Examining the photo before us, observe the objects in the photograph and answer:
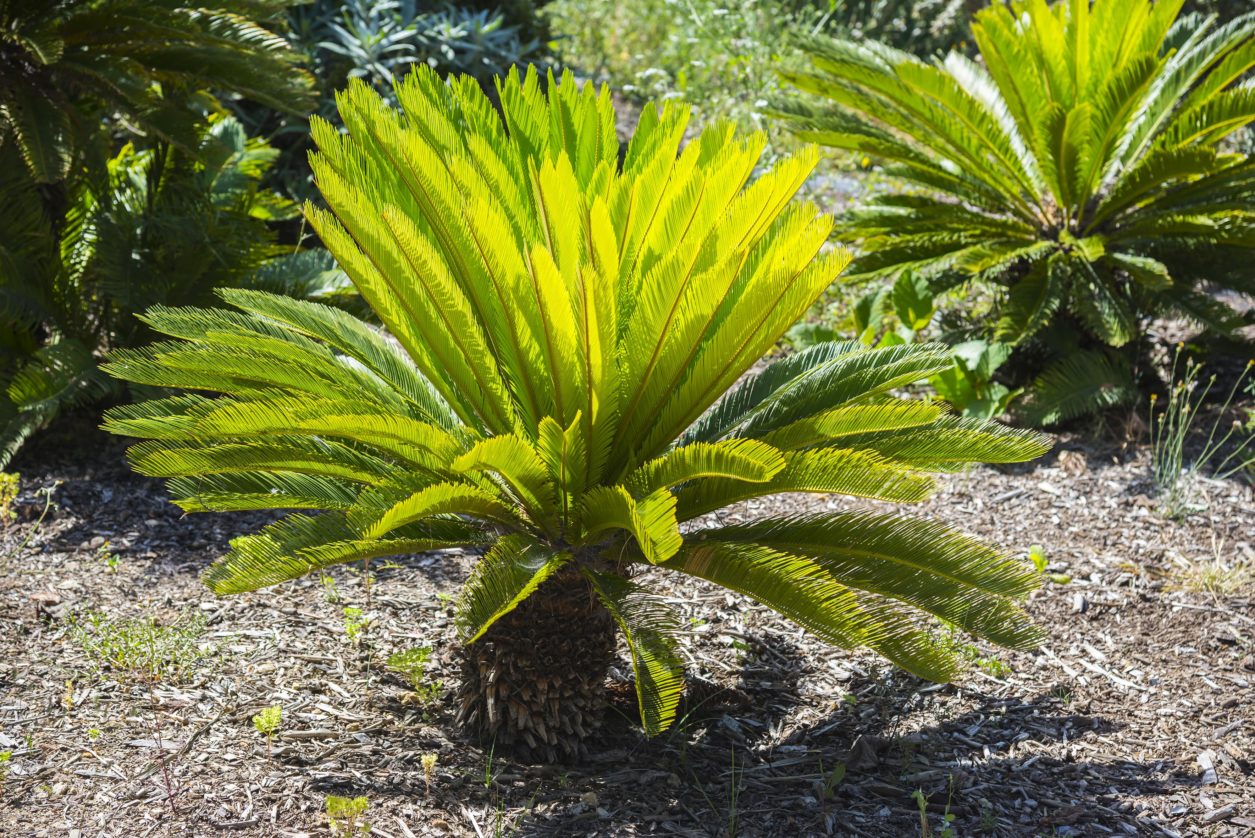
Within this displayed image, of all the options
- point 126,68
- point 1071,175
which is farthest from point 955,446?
point 126,68

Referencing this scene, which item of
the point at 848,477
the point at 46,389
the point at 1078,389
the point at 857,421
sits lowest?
the point at 46,389

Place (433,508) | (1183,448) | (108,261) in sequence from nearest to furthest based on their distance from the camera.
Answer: (433,508) → (108,261) → (1183,448)

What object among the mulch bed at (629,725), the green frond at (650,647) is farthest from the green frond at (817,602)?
the mulch bed at (629,725)

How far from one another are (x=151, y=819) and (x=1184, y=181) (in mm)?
5257

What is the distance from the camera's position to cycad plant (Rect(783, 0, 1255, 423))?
524 cm

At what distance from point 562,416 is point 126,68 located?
2.96 metres

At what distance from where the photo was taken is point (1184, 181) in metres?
5.54

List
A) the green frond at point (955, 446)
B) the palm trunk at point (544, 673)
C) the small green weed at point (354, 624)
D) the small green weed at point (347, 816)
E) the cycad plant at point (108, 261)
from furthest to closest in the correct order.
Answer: the cycad plant at point (108, 261) < the small green weed at point (354, 624) < the palm trunk at point (544, 673) < the green frond at point (955, 446) < the small green weed at point (347, 816)

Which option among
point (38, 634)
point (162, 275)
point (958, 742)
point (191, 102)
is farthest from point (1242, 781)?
point (191, 102)

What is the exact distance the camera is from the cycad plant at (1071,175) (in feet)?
17.2

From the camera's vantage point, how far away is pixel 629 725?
10.8ft

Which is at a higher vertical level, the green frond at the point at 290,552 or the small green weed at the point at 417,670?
the green frond at the point at 290,552

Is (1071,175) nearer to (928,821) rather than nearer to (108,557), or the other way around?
(928,821)

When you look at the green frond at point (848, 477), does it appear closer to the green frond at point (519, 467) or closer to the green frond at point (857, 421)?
the green frond at point (857, 421)
